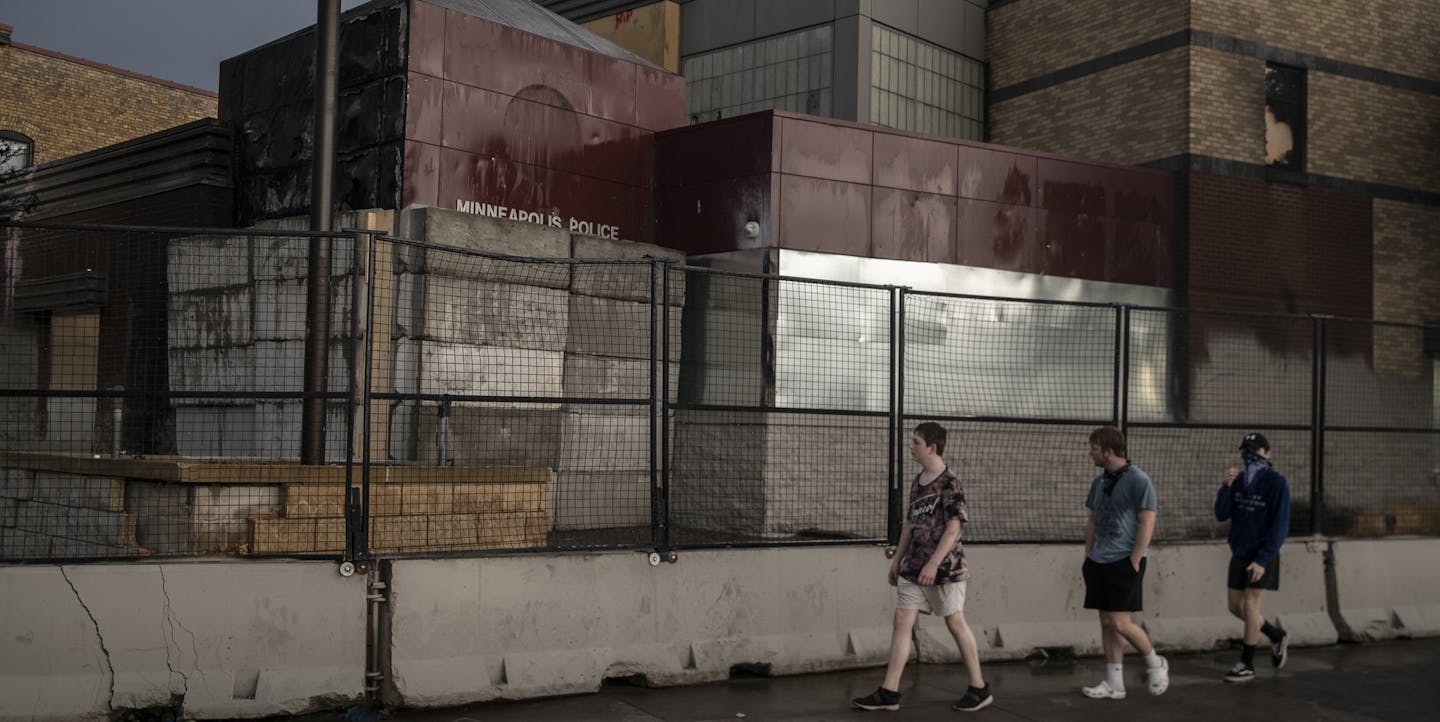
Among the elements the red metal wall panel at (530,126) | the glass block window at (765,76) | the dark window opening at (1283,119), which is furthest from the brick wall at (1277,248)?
the red metal wall panel at (530,126)

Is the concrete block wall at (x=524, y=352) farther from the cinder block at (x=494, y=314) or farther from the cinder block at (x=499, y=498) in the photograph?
the cinder block at (x=499, y=498)

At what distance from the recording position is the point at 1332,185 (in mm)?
19766

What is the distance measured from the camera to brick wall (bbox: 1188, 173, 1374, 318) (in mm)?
18328

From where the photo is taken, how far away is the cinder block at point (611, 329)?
572 inches

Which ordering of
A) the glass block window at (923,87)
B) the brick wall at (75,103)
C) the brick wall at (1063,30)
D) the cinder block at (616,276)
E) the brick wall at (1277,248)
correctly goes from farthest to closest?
1. the brick wall at (75,103)
2. the glass block window at (923,87)
3. the brick wall at (1063,30)
4. the brick wall at (1277,248)
5. the cinder block at (616,276)

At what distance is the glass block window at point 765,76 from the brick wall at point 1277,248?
6411 mm

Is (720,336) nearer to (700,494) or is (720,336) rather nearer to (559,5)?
(700,494)

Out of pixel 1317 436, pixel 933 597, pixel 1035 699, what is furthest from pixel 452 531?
pixel 1317 436

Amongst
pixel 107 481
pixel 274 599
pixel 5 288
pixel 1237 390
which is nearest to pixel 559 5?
pixel 5 288

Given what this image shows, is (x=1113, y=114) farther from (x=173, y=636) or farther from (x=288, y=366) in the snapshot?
(x=173, y=636)

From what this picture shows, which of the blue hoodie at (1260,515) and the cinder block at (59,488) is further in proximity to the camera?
the cinder block at (59,488)

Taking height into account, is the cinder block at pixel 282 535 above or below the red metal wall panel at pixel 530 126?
below

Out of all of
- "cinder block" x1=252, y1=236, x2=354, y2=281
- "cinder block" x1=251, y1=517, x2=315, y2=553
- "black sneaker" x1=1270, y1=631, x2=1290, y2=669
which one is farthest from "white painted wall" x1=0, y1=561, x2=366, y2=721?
"cinder block" x1=252, y1=236, x2=354, y2=281

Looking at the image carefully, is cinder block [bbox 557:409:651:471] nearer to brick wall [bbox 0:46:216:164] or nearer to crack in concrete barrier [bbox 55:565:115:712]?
crack in concrete barrier [bbox 55:565:115:712]
